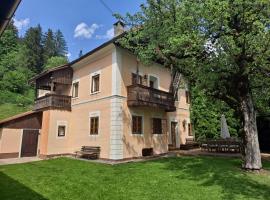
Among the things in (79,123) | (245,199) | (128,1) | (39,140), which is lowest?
(245,199)

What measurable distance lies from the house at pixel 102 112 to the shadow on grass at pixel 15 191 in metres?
6.53

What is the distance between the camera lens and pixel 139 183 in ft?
28.5

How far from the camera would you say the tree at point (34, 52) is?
236 ft

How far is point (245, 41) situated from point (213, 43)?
1.57 m

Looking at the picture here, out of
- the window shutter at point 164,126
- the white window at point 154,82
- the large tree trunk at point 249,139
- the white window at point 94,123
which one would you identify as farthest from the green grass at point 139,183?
the white window at point 154,82

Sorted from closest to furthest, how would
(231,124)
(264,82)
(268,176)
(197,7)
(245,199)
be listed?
(245,199) < (268,176) < (197,7) < (264,82) < (231,124)

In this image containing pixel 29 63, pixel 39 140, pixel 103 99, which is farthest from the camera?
pixel 29 63

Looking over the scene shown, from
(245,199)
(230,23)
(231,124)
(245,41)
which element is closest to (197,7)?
(230,23)

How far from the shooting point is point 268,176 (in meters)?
9.85

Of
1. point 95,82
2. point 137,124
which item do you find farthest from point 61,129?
point 137,124

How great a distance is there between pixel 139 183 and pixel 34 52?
79.5 metres

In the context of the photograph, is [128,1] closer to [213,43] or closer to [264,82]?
[213,43]

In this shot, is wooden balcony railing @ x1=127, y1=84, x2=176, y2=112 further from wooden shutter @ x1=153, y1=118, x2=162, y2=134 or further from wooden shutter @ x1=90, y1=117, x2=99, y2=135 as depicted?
wooden shutter @ x1=90, y1=117, x2=99, y2=135

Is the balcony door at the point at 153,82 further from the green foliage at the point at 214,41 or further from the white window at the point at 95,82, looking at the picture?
the green foliage at the point at 214,41
